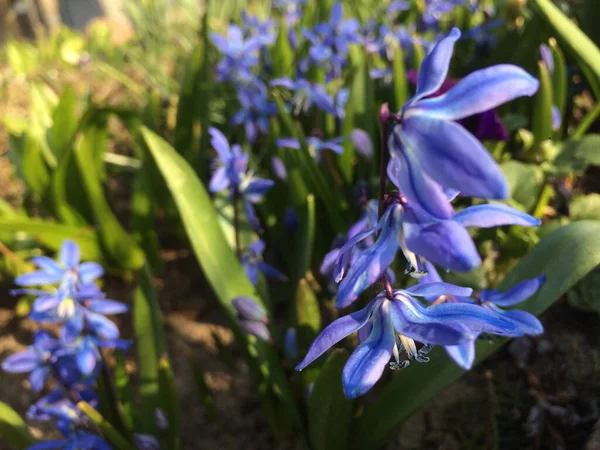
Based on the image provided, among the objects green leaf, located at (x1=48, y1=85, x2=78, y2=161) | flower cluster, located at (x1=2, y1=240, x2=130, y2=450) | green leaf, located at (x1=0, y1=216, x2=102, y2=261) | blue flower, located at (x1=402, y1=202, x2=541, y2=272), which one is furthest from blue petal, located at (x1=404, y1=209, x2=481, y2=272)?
green leaf, located at (x1=48, y1=85, x2=78, y2=161)

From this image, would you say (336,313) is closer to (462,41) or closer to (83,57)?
(462,41)

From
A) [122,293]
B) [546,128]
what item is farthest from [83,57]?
[546,128]

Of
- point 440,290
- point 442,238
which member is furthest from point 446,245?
point 440,290

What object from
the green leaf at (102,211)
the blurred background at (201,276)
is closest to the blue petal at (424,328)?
the blurred background at (201,276)

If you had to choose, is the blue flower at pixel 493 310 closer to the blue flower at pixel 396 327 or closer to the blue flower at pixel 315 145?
the blue flower at pixel 396 327

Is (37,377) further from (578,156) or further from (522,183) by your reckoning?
(578,156)

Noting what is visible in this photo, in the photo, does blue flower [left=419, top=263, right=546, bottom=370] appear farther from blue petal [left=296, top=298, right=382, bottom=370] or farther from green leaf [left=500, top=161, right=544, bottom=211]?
green leaf [left=500, top=161, right=544, bottom=211]
